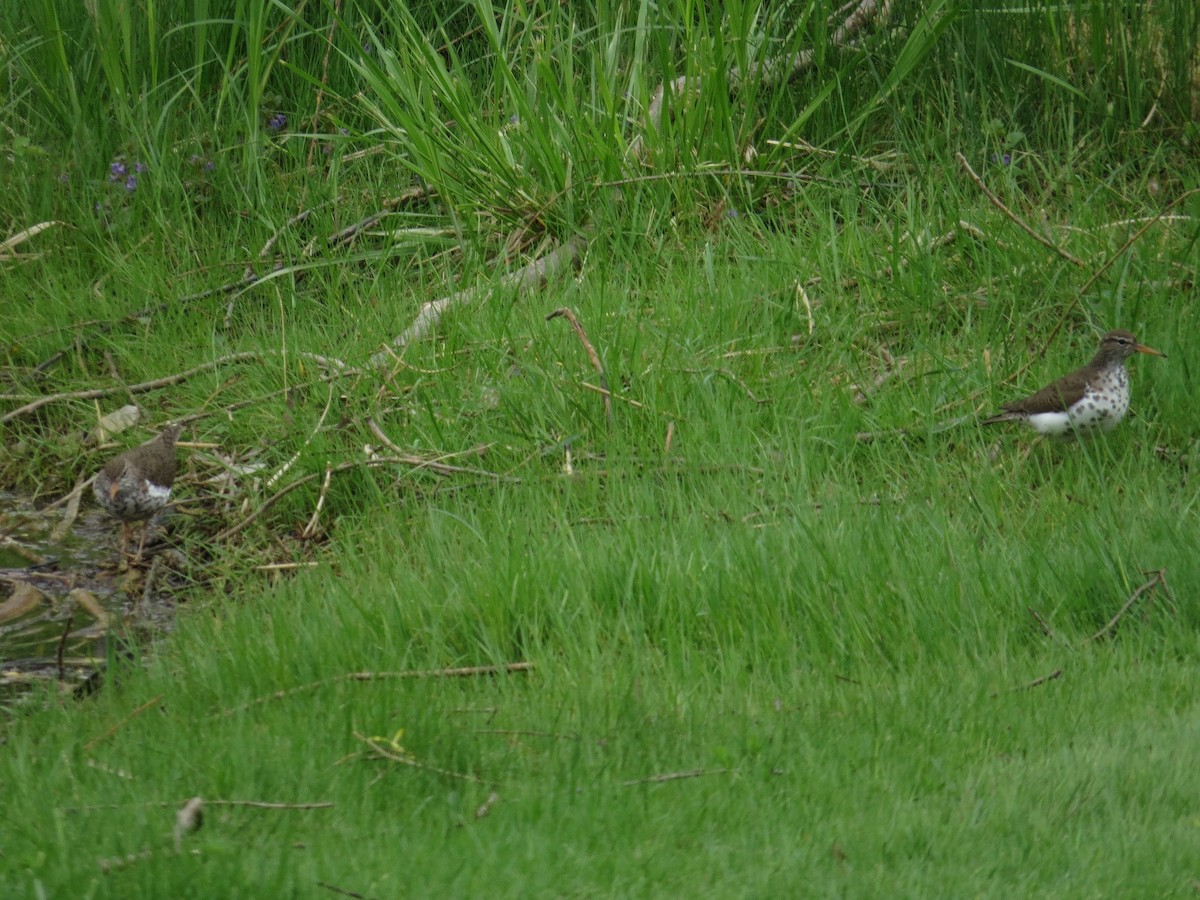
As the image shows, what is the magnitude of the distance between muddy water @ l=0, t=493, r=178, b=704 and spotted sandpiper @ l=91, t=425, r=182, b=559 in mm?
197

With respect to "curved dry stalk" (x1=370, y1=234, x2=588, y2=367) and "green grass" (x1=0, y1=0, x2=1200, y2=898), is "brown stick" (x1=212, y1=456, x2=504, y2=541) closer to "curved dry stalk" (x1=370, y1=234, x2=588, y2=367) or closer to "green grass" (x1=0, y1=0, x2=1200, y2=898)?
"green grass" (x1=0, y1=0, x2=1200, y2=898)

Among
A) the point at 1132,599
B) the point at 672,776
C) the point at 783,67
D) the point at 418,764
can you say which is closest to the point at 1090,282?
the point at 1132,599

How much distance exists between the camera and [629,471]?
17.6ft

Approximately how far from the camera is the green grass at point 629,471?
3287 mm

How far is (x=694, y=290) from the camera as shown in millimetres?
6586

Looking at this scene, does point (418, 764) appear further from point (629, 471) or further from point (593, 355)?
point (593, 355)

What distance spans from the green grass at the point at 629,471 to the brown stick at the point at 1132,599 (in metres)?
0.05

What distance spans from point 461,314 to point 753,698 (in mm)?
3176

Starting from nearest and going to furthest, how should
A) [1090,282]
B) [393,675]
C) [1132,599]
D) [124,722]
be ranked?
Result: [124,722] → [393,675] → [1132,599] → [1090,282]

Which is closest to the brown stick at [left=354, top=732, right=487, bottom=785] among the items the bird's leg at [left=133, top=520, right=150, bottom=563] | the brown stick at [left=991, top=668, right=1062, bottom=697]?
the brown stick at [left=991, top=668, right=1062, bottom=697]

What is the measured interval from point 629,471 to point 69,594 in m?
2.19

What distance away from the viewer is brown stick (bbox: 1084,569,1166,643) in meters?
4.11

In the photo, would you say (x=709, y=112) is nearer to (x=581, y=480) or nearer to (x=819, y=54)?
(x=819, y=54)

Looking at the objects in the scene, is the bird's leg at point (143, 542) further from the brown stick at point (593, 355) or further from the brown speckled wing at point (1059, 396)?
the brown speckled wing at point (1059, 396)
